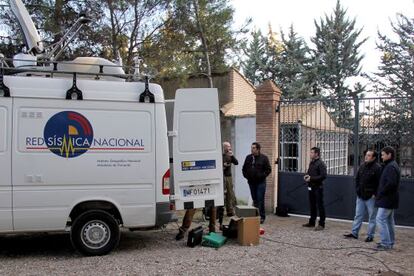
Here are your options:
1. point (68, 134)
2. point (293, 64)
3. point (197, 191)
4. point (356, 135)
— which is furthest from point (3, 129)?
point (293, 64)

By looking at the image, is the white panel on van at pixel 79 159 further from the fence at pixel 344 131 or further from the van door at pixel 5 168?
the fence at pixel 344 131

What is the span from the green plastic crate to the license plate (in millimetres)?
718

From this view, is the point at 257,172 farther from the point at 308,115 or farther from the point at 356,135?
the point at 308,115

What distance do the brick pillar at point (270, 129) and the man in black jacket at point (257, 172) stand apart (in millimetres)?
1332

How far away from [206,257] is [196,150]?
1.68 metres

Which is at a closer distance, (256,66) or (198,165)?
(198,165)

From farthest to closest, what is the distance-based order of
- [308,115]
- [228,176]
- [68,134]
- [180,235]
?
[308,115], [228,176], [180,235], [68,134]

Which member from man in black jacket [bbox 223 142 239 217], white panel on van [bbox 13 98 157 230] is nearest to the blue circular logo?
white panel on van [bbox 13 98 157 230]

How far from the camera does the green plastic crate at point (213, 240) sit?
779 centimetres

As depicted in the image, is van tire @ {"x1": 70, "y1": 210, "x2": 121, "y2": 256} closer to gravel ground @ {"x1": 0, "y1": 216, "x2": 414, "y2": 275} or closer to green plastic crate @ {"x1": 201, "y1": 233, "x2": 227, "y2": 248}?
gravel ground @ {"x1": 0, "y1": 216, "x2": 414, "y2": 275}

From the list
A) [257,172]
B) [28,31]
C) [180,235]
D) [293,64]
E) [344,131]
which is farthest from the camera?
[293,64]

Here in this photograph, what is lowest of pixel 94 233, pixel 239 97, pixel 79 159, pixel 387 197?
pixel 94 233

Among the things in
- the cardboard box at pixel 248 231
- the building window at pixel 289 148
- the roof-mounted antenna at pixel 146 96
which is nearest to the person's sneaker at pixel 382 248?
the cardboard box at pixel 248 231

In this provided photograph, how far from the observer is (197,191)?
25.6 ft
